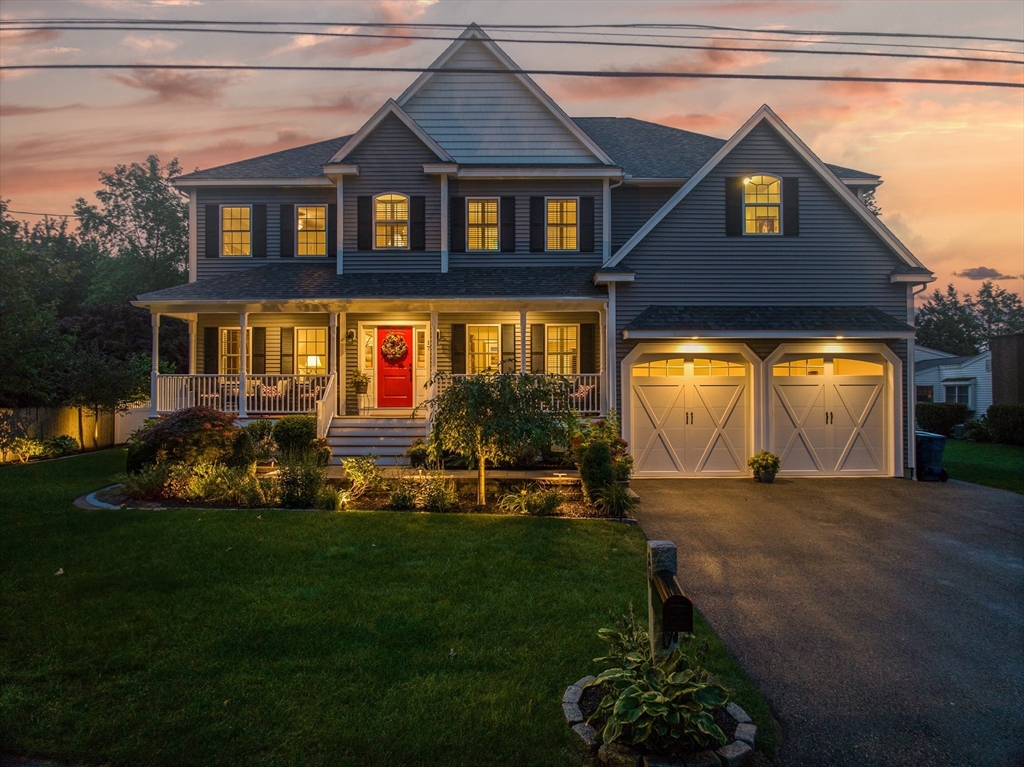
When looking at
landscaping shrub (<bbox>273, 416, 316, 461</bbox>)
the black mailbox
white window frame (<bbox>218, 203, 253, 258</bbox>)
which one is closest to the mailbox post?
the black mailbox

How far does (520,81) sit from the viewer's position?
54.7 ft

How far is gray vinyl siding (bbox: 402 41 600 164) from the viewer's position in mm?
16625

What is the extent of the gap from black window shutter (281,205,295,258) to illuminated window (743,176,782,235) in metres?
11.9

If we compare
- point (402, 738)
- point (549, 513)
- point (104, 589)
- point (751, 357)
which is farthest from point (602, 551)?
point (751, 357)

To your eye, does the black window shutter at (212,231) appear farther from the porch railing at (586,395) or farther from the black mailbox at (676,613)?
the black mailbox at (676,613)

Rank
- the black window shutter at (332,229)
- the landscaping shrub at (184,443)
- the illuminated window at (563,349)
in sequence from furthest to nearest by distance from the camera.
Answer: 1. the black window shutter at (332,229)
2. the illuminated window at (563,349)
3. the landscaping shrub at (184,443)

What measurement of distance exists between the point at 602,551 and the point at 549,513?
1.93 metres

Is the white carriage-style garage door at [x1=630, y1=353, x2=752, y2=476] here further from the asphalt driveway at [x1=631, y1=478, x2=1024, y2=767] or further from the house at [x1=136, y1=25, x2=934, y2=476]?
the asphalt driveway at [x1=631, y1=478, x2=1024, y2=767]

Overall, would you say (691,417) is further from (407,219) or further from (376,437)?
(407,219)

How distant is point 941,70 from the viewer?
10.3 m

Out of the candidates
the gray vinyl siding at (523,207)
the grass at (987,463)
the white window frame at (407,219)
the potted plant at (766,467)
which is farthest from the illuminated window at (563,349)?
the grass at (987,463)

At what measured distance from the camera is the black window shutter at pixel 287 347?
1633 centimetres

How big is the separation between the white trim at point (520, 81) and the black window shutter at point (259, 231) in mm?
4845

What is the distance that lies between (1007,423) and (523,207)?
20940 mm
